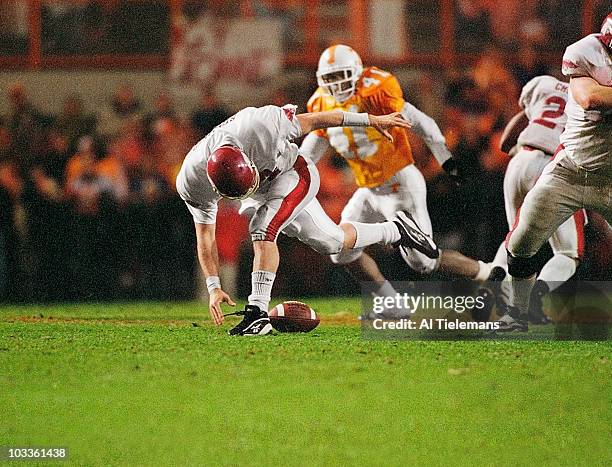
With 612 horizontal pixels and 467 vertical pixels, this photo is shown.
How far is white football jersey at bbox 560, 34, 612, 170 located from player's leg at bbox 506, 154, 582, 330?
8 cm

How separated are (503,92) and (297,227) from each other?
1104mm

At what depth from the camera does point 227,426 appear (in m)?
A: 3.47

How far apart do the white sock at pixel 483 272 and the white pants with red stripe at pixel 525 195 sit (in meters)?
0.04

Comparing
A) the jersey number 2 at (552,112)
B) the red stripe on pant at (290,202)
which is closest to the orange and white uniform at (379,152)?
the red stripe on pant at (290,202)

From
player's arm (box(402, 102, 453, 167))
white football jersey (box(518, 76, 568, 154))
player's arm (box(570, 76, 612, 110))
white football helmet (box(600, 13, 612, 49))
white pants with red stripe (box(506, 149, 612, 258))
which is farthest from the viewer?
player's arm (box(402, 102, 453, 167))

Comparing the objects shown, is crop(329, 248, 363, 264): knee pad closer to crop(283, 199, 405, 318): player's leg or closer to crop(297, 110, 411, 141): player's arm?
crop(283, 199, 405, 318): player's leg

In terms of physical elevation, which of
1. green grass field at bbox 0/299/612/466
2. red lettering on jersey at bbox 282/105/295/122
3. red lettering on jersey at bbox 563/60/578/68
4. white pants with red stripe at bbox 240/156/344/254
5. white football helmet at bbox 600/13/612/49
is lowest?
green grass field at bbox 0/299/612/466

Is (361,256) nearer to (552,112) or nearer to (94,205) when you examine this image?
(552,112)

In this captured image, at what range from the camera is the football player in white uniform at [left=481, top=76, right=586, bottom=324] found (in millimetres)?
4352

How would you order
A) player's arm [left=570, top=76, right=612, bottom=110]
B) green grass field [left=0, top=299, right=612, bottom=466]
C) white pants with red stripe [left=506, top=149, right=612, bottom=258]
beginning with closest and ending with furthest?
green grass field [left=0, top=299, right=612, bottom=466], player's arm [left=570, top=76, right=612, bottom=110], white pants with red stripe [left=506, top=149, right=612, bottom=258]

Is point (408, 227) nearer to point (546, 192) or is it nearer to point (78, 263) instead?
point (546, 192)

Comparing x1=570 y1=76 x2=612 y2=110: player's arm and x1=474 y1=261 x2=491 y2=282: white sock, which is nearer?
x1=570 y1=76 x2=612 y2=110: player's arm

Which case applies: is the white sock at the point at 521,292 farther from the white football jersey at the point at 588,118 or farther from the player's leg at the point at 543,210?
the white football jersey at the point at 588,118

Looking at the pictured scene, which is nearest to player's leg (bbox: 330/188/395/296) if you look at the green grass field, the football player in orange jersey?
the football player in orange jersey
